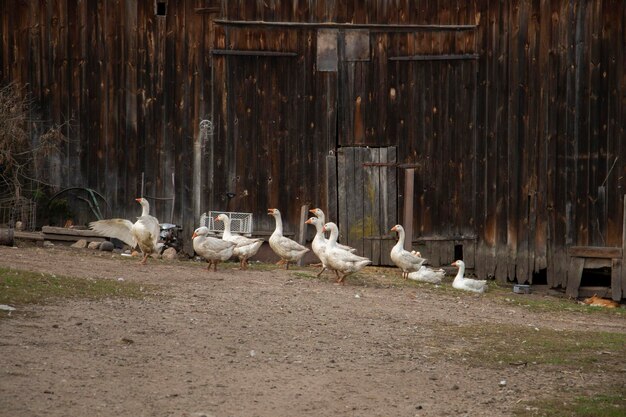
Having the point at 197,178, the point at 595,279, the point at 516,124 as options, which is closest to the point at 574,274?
the point at 595,279

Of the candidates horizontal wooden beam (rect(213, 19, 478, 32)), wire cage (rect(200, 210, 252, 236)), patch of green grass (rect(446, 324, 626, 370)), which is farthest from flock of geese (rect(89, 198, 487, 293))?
patch of green grass (rect(446, 324, 626, 370))

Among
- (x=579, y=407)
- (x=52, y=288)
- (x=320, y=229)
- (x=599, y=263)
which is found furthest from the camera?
(x=599, y=263)

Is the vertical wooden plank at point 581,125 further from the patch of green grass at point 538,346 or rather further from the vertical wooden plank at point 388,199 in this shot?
the patch of green grass at point 538,346

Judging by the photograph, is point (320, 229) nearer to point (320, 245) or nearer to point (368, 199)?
point (320, 245)

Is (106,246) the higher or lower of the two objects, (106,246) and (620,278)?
the higher

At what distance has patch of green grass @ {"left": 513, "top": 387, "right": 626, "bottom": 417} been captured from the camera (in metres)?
9.26

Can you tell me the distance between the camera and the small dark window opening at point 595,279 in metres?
19.9

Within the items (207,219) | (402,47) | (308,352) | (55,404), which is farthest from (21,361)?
(402,47)

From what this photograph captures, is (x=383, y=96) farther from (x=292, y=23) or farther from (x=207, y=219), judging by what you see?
(x=207, y=219)

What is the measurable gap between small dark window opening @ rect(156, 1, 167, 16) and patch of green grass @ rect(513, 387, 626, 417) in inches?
490

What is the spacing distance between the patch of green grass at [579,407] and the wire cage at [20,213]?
12.8 metres

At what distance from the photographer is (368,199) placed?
2002 centimetres

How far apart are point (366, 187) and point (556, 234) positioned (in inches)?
137

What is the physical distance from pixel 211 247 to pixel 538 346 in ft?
20.7
